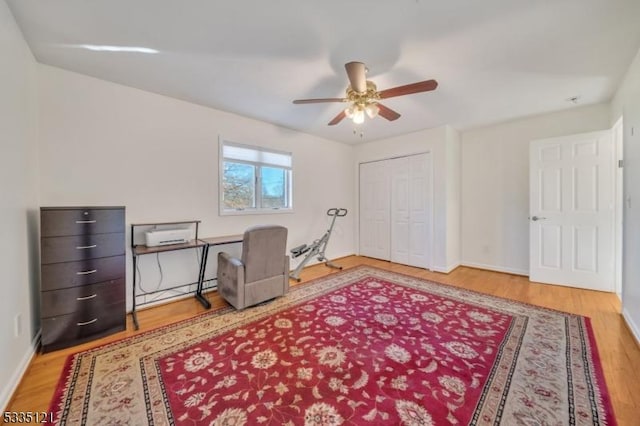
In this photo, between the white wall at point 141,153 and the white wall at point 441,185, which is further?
the white wall at point 441,185

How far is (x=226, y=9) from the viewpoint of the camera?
5.80 feet

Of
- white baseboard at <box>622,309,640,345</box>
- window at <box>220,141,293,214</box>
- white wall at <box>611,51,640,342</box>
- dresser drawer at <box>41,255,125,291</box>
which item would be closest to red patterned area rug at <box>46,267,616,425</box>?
white baseboard at <box>622,309,640,345</box>

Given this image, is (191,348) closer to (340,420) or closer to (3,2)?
(340,420)

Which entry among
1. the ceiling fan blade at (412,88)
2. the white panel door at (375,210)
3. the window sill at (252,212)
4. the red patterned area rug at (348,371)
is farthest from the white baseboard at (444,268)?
the ceiling fan blade at (412,88)

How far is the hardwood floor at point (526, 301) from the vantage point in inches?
63.5

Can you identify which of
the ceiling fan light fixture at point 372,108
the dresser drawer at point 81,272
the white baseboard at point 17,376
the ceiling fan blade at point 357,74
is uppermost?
the ceiling fan blade at point 357,74

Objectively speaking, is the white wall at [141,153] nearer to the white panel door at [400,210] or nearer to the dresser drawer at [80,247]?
the dresser drawer at [80,247]

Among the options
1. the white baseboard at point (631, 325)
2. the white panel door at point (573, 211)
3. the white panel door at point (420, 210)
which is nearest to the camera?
the white baseboard at point (631, 325)

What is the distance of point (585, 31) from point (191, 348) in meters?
4.07

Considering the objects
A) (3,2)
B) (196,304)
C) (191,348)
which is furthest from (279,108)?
(191,348)

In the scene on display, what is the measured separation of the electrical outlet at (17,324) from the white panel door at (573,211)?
577 cm

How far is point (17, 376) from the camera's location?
5.69 feet

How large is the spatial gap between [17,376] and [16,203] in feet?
3.96

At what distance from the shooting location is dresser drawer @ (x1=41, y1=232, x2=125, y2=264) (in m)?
2.10
